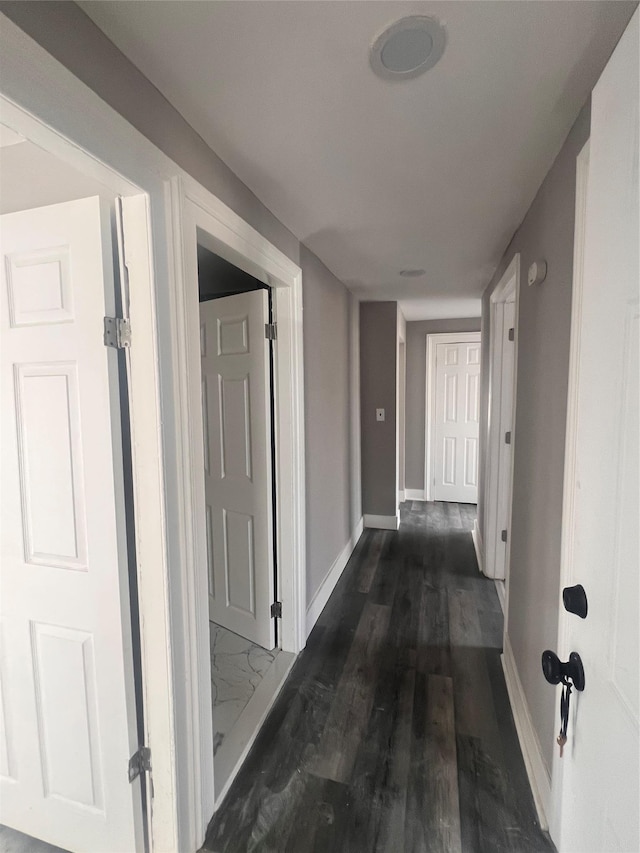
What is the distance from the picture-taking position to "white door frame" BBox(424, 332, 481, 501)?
16.2 ft

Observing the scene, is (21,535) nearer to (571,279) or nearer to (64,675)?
(64,675)

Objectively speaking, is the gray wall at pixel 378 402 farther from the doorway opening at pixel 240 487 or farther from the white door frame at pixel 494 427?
the doorway opening at pixel 240 487

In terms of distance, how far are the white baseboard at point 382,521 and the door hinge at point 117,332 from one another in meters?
3.51

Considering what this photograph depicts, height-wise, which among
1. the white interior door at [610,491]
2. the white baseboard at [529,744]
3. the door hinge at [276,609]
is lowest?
the white baseboard at [529,744]

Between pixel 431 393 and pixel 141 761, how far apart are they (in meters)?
4.60

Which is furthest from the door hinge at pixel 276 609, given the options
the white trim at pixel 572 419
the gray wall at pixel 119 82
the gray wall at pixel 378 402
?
the gray wall at pixel 378 402

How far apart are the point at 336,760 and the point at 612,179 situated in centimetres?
204

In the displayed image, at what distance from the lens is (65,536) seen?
3.88 feet

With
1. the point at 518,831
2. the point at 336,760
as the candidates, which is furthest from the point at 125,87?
the point at 518,831

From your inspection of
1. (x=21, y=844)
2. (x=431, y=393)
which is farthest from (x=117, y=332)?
(x=431, y=393)

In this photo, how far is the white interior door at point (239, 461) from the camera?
7.08ft

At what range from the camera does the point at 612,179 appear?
0.69 m

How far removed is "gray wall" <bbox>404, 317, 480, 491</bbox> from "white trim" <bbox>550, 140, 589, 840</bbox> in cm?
397

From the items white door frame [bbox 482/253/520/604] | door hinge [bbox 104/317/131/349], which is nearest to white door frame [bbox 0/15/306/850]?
door hinge [bbox 104/317/131/349]
